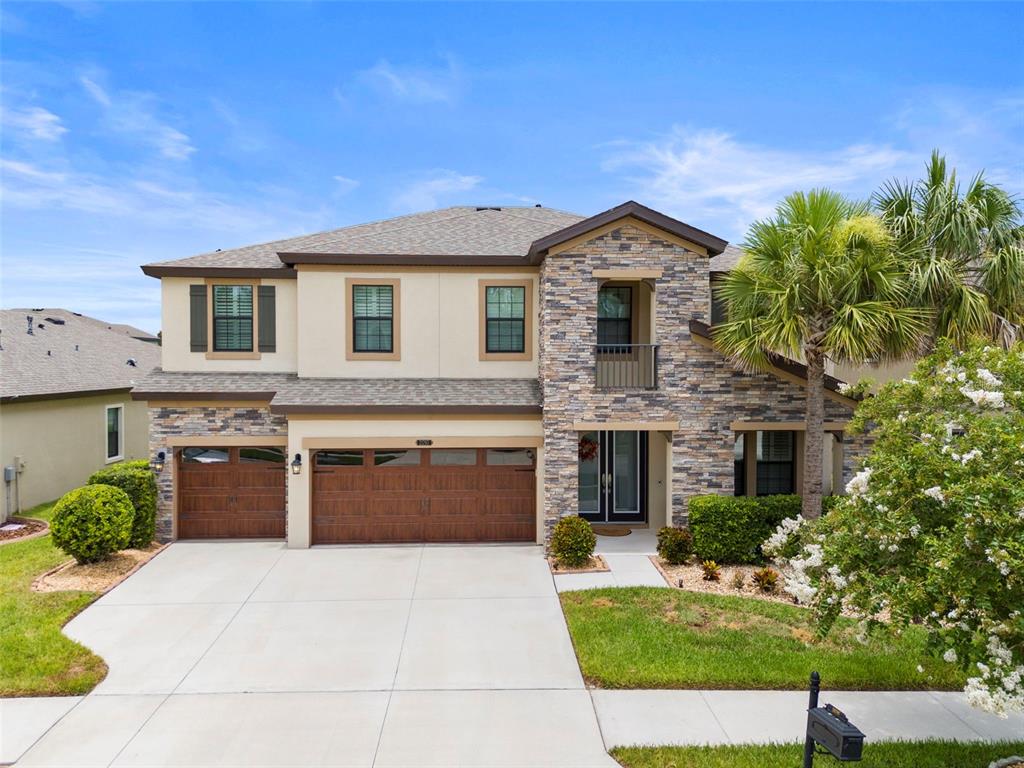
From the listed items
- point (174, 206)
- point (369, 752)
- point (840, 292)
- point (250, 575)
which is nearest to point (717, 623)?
point (369, 752)

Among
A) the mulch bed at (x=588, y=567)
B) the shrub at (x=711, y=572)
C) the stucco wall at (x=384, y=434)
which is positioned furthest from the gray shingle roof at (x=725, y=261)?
the mulch bed at (x=588, y=567)

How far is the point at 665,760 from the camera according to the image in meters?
5.79

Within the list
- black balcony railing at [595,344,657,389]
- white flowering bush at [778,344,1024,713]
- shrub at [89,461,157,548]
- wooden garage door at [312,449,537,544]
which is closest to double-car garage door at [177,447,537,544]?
wooden garage door at [312,449,537,544]

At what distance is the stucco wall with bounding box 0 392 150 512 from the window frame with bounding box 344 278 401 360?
9.21m

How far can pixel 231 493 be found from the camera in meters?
13.6

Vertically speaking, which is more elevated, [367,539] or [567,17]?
[567,17]

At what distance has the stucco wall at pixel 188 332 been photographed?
14.2 metres

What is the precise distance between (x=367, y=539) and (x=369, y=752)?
7540 mm

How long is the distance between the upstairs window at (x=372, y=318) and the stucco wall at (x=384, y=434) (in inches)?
86.0

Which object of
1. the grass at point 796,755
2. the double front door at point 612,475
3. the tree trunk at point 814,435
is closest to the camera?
the grass at point 796,755

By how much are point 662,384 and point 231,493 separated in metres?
9.98

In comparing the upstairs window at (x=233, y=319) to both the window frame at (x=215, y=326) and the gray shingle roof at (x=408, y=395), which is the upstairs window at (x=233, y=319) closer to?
the window frame at (x=215, y=326)

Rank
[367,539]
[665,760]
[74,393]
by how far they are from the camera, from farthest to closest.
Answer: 1. [74,393]
2. [367,539]
3. [665,760]

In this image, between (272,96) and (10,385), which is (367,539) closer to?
(10,385)
